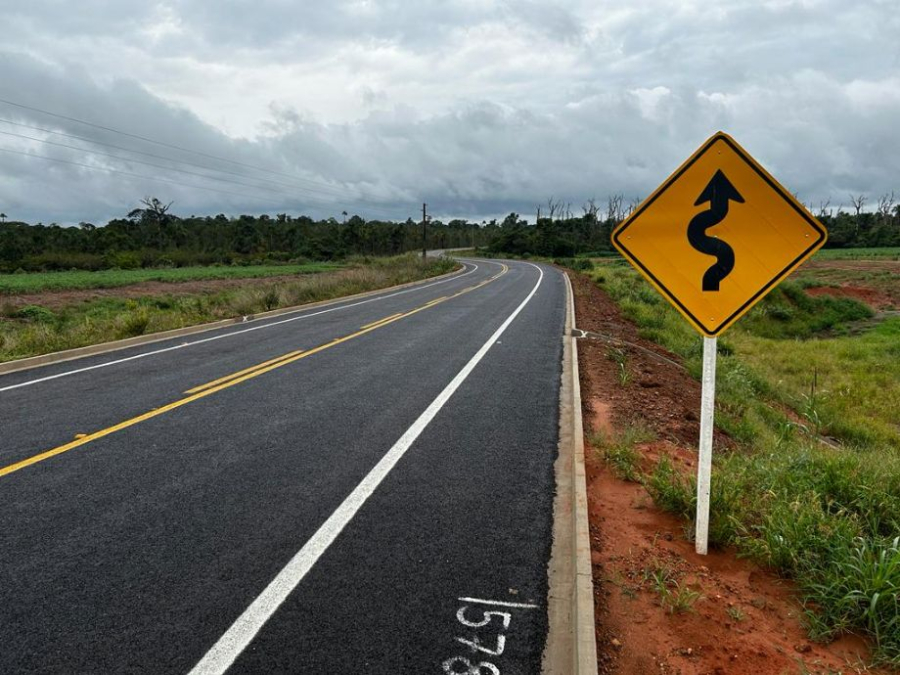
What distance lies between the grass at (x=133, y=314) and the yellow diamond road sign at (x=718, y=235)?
11331 mm

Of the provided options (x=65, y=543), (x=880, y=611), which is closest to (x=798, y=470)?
(x=880, y=611)

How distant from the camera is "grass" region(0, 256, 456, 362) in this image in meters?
11.5

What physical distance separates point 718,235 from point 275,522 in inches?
139

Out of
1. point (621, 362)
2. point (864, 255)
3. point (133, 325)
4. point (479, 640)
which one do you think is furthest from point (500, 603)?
point (864, 255)

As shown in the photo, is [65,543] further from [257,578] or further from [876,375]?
[876,375]

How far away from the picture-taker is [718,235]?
3451 millimetres

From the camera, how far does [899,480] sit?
449cm

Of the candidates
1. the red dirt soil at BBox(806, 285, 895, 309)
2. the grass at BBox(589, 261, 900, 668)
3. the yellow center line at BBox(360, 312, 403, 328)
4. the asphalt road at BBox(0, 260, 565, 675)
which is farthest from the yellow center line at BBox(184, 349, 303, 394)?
the red dirt soil at BBox(806, 285, 895, 309)

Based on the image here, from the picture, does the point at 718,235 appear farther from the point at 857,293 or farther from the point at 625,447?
the point at 857,293

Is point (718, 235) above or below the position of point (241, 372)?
above

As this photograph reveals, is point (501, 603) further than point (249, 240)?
No

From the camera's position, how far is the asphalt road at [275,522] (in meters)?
2.81

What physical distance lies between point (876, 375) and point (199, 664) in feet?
62.4

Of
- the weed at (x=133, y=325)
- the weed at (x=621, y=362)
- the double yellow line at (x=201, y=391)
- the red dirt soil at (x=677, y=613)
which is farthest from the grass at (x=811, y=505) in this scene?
the weed at (x=133, y=325)
